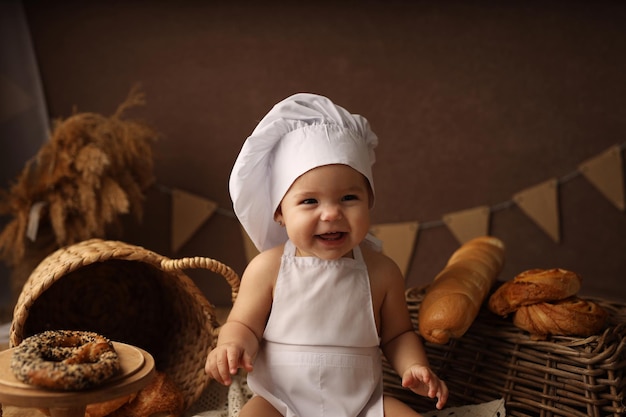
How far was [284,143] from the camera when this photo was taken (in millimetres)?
1411

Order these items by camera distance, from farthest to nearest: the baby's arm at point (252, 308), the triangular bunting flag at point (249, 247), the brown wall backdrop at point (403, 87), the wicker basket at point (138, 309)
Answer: the triangular bunting flag at point (249, 247)
the brown wall backdrop at point (403, 87)
the wicker basket at point (138, 309)
the baby's arm at point (252, 308)

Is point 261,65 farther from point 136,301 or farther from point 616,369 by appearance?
point 616,369

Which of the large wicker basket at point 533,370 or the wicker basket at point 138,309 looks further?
the wicker basket at point 138,309

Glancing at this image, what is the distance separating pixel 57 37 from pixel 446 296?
78.4 inches

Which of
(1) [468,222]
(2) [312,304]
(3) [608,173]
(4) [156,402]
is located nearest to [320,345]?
(2) [312,304]

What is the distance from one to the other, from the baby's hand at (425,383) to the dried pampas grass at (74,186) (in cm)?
125

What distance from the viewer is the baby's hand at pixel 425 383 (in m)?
1.32

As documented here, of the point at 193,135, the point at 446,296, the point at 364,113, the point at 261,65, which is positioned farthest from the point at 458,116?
the point at 446,296

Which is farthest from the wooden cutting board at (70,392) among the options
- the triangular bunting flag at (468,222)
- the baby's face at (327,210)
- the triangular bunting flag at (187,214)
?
the triangular bunting flag at (468,222)

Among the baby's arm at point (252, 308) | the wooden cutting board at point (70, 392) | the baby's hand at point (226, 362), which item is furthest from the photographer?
the baby's arm at point (252, 308)

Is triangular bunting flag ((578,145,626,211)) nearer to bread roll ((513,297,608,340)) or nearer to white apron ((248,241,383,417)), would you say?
bread roll ((513,297,608,340))

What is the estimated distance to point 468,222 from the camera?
2730mm

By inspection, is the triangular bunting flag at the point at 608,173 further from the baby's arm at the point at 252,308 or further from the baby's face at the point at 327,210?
the baby's arm at the point at 252,308

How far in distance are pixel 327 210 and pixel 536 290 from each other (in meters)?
0.53
